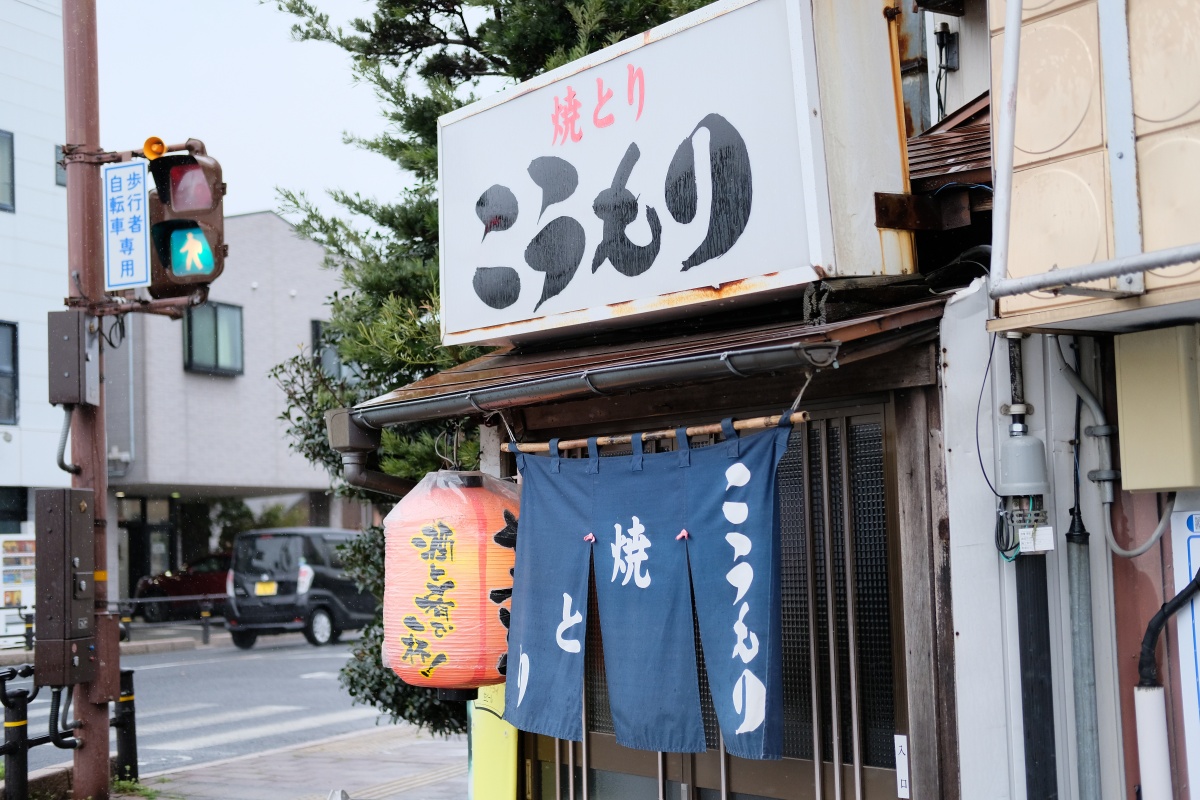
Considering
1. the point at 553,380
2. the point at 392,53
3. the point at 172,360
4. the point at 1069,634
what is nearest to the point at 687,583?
the point at 553,380

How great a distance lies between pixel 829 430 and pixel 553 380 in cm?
141

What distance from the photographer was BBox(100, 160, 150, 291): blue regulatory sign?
927cm

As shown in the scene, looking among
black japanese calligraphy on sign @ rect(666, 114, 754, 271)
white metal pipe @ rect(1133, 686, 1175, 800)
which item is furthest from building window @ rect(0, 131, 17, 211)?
white metal pipe @ rect(1133, 686, 1175, 800)

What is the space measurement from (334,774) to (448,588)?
288 inches

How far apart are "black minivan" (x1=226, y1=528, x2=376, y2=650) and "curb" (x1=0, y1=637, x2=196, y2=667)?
1.28 m

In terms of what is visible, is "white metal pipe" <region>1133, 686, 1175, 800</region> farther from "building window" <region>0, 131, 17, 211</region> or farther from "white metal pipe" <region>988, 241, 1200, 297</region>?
"building window" <region>0, 131, 17, 211</region>

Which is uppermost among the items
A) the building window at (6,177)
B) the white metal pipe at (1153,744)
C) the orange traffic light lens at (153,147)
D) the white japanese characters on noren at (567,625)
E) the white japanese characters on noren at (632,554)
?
the building window at (6,177)

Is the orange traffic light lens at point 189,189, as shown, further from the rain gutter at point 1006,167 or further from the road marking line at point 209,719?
the road marking line at point 209,719

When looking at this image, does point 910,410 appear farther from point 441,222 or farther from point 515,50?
point 515,50

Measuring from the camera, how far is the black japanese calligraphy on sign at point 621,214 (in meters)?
5.59

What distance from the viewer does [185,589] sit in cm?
2945

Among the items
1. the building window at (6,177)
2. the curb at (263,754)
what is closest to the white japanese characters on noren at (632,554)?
the curb at (263,754)

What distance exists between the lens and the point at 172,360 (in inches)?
1167

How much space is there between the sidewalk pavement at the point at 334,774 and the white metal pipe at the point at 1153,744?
785 centimetres
